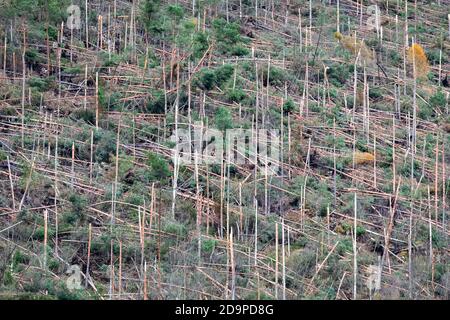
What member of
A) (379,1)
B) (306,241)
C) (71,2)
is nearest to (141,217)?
(306,241)

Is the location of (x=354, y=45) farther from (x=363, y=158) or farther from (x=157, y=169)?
(x=157, y=169)

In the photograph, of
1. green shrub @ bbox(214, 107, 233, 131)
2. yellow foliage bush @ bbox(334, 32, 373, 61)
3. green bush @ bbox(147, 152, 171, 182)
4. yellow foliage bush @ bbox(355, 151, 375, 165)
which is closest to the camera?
green bush @ bbox(147, 152, 171, 182)

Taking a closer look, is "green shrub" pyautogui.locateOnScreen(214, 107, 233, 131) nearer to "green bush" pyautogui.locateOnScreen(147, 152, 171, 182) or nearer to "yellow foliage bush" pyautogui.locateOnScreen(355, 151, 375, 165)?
"green bush" pyautogui.locateOnScreen(147, 152, 171, 182)

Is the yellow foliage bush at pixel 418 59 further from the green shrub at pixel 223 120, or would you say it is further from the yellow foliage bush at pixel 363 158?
the green shrub at pixel 223 120

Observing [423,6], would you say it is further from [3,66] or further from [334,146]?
[3,66]

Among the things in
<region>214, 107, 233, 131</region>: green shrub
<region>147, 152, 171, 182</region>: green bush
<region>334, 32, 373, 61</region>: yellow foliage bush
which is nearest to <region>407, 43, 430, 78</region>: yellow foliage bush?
<region>334, 32, 373, 61</region>: yellow foliage bush

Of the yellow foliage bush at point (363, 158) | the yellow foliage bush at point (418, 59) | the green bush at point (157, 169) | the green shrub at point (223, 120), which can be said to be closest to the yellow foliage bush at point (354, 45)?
the yellow foliage bush at point (418, 59)

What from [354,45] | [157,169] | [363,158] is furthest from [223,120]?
[354,45]
